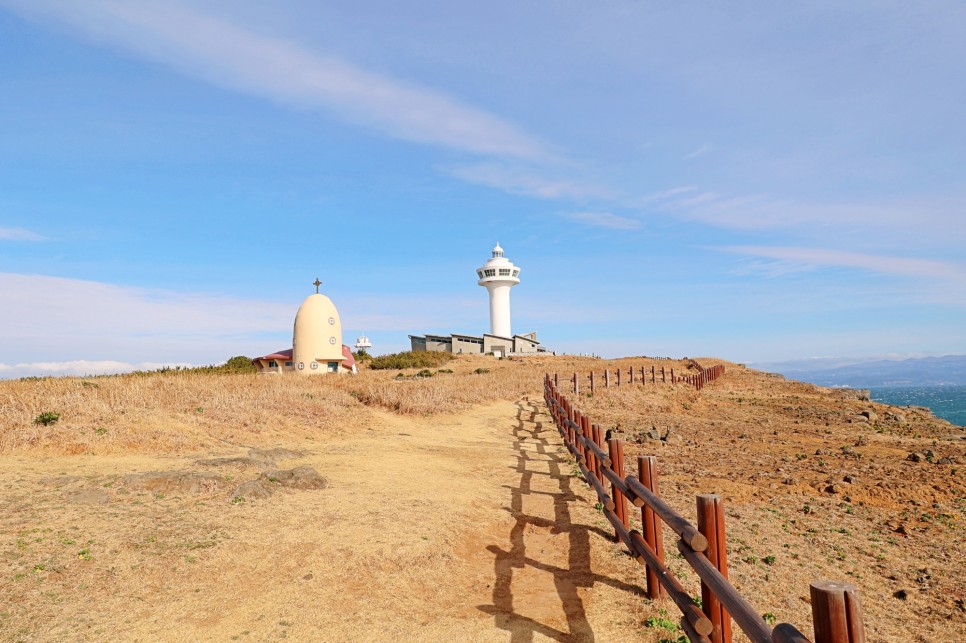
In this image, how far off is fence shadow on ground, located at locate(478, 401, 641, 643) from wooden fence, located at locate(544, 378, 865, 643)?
0.56 m

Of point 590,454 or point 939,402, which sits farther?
point 939,402

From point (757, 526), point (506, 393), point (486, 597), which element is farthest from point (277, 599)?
point (506, 393)

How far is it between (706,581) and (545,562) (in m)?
3.04

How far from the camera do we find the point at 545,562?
22.1ft

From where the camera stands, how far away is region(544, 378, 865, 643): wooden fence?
255cm

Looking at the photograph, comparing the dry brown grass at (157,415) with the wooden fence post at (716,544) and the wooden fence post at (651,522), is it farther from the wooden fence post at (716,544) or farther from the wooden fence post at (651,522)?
the wooden fence post at (716,544)

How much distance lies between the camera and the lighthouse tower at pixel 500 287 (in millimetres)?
73688

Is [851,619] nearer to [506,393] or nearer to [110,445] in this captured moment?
[110,445]

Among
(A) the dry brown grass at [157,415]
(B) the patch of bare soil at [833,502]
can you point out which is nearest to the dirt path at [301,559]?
(A) the dry brown grass at [157,415]

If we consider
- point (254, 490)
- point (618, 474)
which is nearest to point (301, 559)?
point (254, 490)

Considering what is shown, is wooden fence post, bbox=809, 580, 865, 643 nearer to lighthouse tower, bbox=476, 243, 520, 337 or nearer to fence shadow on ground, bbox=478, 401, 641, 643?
fence shadow on ground, bbox=478, 401, 641, 643

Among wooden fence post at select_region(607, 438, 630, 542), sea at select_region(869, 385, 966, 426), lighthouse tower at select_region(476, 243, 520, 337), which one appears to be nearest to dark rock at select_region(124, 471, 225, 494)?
wooden fence post at select_region(607, 438, 630, 542)

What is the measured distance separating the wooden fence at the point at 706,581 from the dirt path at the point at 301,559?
1.67ft

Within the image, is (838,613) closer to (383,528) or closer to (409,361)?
(383,528)
